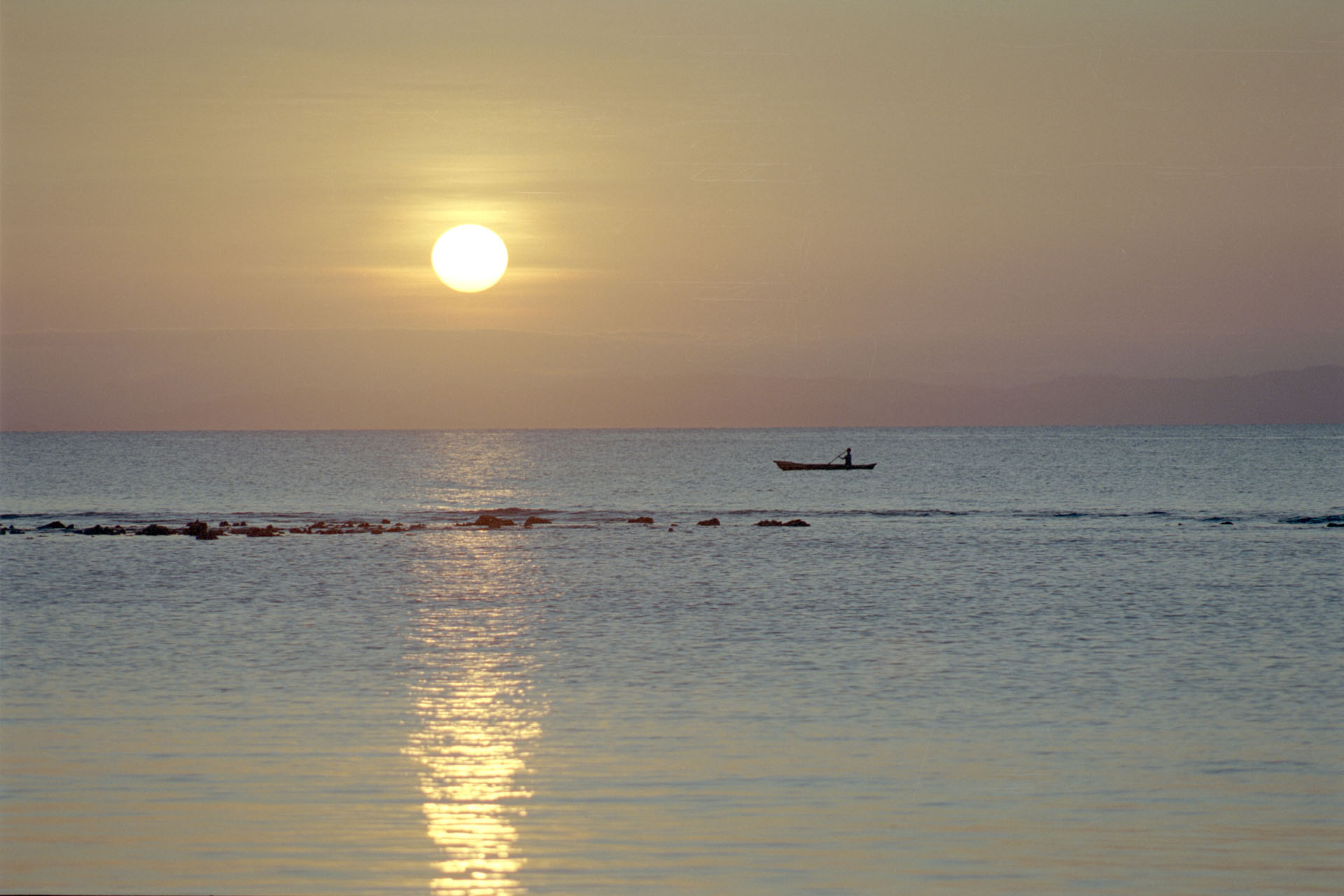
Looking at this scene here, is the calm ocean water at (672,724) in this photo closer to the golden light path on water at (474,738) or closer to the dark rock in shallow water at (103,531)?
the golden light path on water at (474,738)

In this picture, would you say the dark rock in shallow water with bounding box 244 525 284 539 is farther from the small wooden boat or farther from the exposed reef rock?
the small wooden boat

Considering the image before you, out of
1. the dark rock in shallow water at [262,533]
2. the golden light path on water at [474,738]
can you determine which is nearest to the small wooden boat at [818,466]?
the dark rock in shallow water at [262,533]

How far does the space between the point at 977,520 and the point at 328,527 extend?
36.1 meters

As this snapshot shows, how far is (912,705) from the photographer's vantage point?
1927 centimetres

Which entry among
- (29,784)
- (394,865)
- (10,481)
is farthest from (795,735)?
(10,481)

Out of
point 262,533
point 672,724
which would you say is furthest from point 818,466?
point 672,724

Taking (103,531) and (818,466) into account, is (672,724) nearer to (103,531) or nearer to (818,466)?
(103,531)

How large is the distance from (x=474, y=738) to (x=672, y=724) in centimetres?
292

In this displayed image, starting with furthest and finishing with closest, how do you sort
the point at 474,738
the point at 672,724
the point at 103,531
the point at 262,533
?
the point at 103,531 → the point at 262,533 → the point at 672,724 → the point at 474,738

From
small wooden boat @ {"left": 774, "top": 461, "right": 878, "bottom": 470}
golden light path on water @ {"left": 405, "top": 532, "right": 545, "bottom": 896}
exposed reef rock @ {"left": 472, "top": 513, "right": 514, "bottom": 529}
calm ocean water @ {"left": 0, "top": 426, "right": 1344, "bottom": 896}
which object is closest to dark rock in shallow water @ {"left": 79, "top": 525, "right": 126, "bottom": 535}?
calm ocean water @ {"left": 0, "top": 426, "right": 1344, "bottom": 896}

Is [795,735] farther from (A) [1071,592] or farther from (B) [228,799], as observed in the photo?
(A) [1071,592]

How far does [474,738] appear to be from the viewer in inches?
671

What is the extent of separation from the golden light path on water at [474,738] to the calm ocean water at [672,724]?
7 centimetres

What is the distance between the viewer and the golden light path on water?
11859 mm
